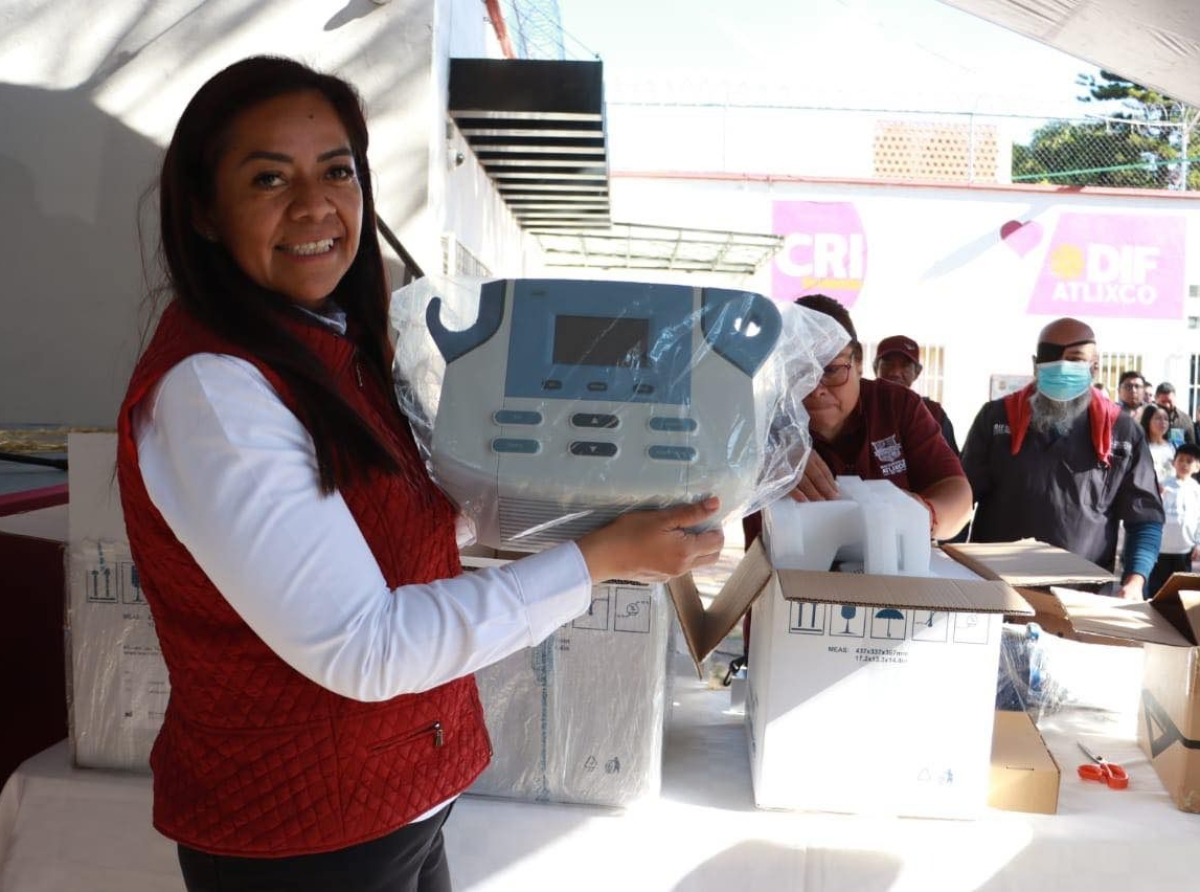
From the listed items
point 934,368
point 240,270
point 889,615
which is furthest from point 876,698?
point 934,368

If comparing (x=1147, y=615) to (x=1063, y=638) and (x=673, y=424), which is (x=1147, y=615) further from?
(x=673, y=424)

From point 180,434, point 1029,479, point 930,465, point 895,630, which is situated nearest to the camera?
point 180,434

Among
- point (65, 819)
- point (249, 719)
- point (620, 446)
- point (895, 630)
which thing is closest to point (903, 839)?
point (895, 630)

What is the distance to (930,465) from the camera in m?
2.01

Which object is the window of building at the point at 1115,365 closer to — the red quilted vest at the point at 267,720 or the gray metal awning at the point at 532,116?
the gray metal awning at the point at 532,116

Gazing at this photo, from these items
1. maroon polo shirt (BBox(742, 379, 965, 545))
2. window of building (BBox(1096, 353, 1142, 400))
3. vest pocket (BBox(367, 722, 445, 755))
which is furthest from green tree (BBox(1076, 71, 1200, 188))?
vest pocket (BBox(367, 722, 445, 755))

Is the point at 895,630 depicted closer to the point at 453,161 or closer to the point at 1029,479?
the point at 1029,479

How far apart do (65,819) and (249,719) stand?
70cm

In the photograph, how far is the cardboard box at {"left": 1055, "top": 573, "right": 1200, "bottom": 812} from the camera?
1.25 meters

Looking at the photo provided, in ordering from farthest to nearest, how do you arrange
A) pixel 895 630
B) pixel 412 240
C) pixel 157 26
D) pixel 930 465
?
pixel 412 240
pixel 157 26
pixel 930 465
pixel 895 630

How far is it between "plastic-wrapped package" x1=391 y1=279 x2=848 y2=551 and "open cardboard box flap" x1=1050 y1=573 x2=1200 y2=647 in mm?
646

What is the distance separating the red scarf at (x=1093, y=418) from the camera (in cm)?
289

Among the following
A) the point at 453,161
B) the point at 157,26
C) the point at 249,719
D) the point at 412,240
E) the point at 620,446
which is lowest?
the point at 249,719

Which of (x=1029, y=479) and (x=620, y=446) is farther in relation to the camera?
(x=1029, y=479)
